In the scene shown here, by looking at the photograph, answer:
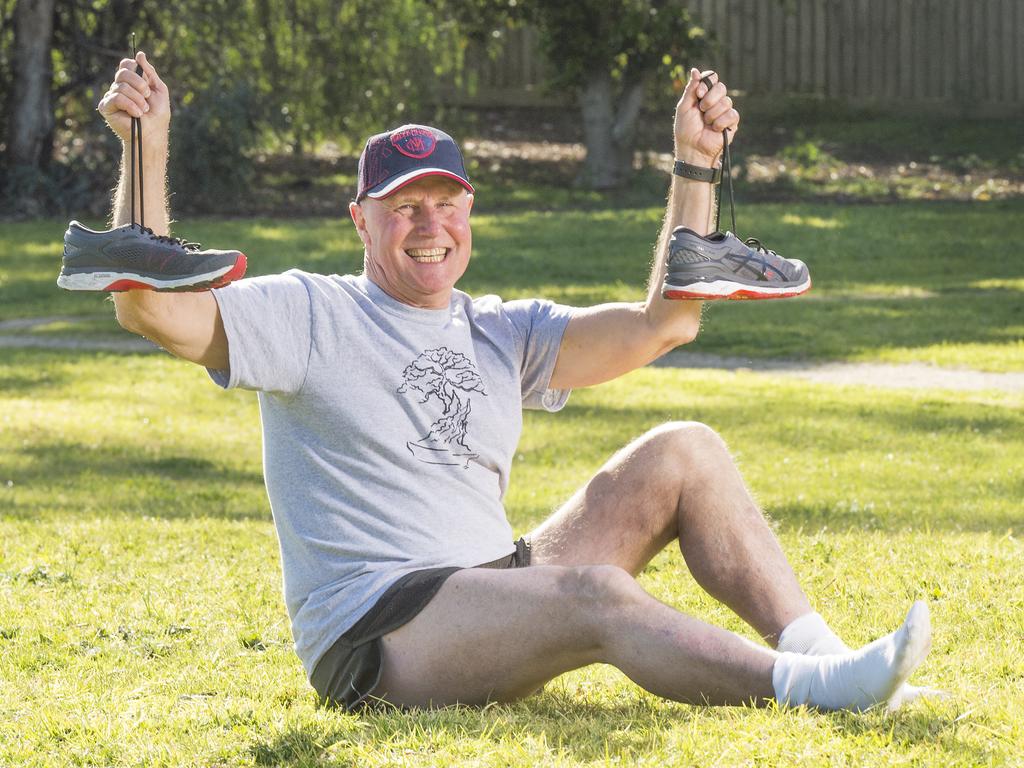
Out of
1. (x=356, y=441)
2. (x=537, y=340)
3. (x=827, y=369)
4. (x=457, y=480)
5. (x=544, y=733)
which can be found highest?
(x=537, y=340)

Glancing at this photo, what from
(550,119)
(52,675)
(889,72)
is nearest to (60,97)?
(550,119)

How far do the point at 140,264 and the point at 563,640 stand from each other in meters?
1.22

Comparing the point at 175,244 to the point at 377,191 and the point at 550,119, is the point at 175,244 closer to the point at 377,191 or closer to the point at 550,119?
the point at 377,191

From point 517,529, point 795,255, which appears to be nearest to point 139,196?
point 517,529

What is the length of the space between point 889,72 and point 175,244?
23149mm

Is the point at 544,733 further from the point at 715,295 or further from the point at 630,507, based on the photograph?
the point at 715,295

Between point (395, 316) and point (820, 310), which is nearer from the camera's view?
Result: point (395, 316)

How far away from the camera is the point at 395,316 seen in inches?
158

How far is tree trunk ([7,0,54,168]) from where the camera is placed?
1895 centimetres

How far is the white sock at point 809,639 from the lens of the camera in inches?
150

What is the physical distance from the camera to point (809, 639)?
3.85 meters

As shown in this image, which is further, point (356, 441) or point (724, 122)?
point (724, 122)

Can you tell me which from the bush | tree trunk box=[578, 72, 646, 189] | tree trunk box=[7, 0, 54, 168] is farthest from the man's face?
tree trunk box=[578, 72, 646, 189]

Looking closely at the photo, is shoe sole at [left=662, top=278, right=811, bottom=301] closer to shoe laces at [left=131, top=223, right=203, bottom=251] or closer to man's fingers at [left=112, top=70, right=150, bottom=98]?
shoe laces at [left=131, top=223, right=203, bottom=251]
